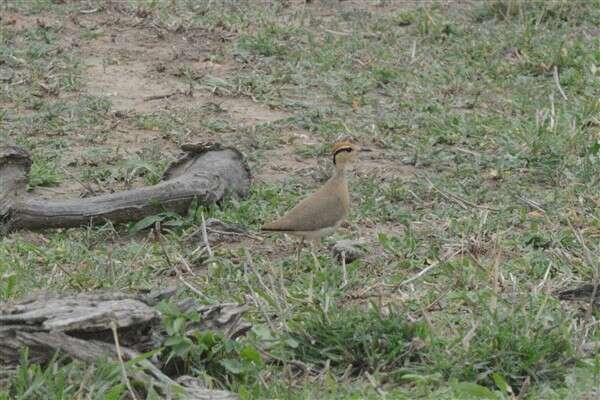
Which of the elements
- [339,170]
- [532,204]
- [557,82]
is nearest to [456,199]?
[532,204]

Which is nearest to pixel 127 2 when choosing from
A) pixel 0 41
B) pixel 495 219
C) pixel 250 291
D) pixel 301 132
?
pixel 0 41

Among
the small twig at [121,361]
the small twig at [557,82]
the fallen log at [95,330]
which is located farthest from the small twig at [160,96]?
the small twig at [121,361]

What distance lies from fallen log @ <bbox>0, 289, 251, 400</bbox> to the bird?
1.55 meters

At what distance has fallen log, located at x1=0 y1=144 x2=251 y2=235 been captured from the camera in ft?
25.0

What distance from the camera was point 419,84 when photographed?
10602mm

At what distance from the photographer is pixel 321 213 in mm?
7039

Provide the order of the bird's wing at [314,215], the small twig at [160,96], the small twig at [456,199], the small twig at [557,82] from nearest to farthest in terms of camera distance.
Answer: the bird's wing at [314,215] → the small twig at [456,199] → the small twig at [557,82] → the small twig at [160,96]

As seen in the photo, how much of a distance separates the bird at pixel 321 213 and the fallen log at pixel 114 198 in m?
0.95

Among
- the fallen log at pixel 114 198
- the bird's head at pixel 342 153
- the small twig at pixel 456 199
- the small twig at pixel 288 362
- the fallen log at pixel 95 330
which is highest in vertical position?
the fallen log at pixel 95 330

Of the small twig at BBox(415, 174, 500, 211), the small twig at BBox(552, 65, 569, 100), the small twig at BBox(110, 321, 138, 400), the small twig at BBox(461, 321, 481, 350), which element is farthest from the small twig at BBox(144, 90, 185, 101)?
the small twig at BBox(110, 321, 138, 400)

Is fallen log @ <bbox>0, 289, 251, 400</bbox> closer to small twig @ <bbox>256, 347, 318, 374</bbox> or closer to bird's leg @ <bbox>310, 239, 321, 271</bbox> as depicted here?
small twig @ <bbox>256, 347, 318, 374</bbox>

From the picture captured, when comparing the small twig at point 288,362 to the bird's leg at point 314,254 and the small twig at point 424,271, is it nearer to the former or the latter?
the small twig at point 424,271

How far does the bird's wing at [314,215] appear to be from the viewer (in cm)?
693

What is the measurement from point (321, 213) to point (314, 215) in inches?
2.1
